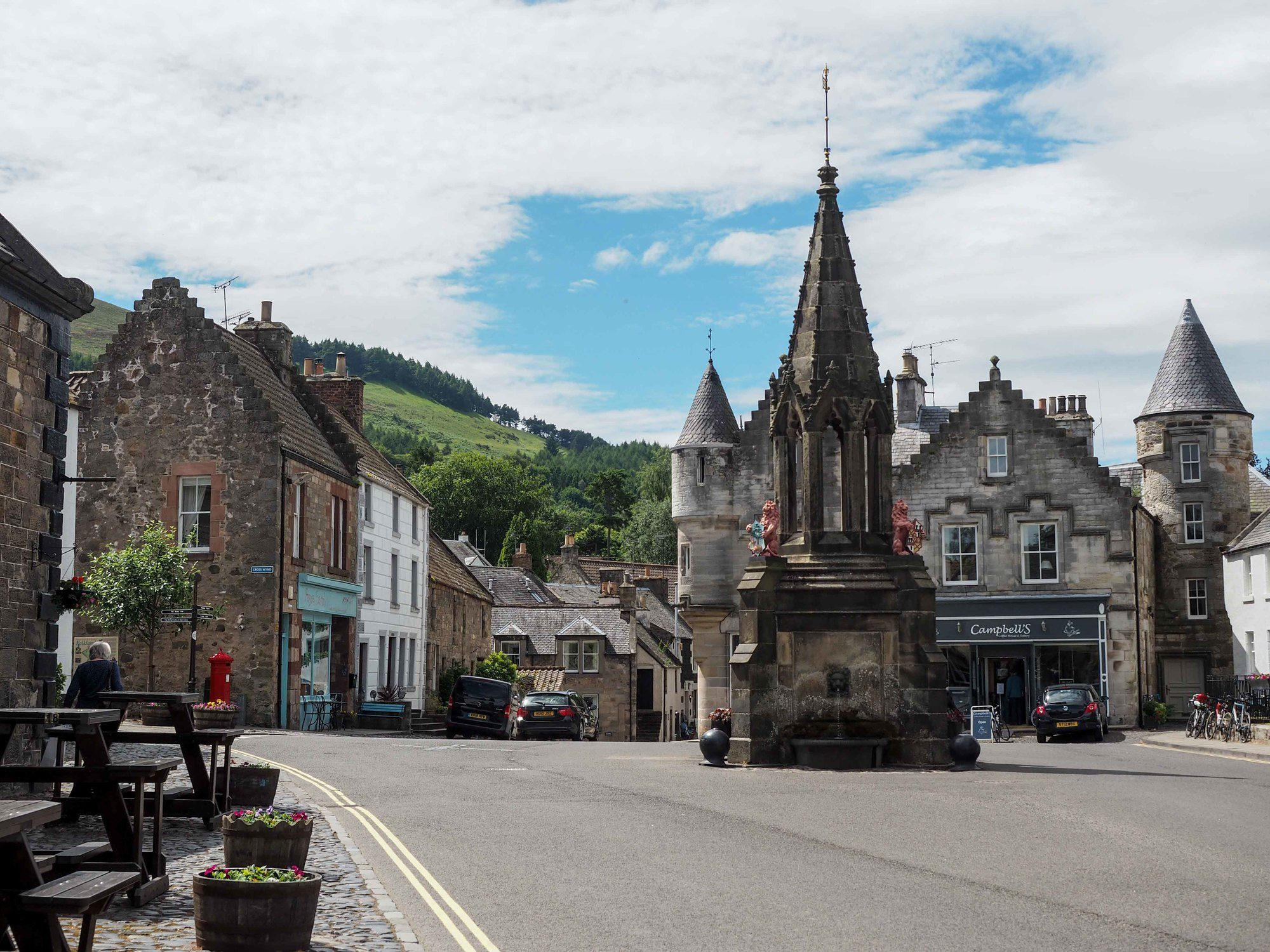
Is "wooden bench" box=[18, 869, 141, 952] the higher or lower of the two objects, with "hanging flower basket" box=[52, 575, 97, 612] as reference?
lower

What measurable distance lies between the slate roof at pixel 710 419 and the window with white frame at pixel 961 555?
7165 millimetres

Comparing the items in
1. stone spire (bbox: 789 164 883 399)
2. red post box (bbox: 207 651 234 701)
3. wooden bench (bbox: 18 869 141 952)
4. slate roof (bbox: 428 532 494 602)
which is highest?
stone spire (bbox: 789 164 883 399)

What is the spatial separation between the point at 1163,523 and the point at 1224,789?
29.0m

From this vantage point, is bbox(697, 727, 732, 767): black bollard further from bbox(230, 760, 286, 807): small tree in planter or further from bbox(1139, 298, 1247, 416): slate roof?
bbox(1139, 298, 1247, 416): slate roof

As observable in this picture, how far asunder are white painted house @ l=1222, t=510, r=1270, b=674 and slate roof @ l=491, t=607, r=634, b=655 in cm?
2457

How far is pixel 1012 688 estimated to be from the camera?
4309 centimetres

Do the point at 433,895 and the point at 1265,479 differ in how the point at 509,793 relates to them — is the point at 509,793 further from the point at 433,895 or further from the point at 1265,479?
the point at 1265,479

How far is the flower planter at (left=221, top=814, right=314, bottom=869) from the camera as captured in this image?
30.8ft

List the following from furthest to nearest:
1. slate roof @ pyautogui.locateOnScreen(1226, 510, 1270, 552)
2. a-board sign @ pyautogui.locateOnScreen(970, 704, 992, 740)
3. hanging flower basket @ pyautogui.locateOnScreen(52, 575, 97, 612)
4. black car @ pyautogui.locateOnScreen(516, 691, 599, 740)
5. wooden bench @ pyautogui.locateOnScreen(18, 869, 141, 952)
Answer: slate roof @ pyautogui.locateOnScreen(1226, 510, 1270, 552) → black car @ pyautogui.locateOnScreen(516, 691, 599, 740) → a-board sign @ pyautogui.locateOnScreen(970, 704, 992, 740) → hanging flower basket @ pyautogui.locateOnScreen(52, 575, 97, 612) → wooden bench @ pyautogui.locateOnScreen(18, 869, 141, 952)

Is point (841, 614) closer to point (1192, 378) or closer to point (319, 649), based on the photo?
point (319, 649)

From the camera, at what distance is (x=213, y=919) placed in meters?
7.75

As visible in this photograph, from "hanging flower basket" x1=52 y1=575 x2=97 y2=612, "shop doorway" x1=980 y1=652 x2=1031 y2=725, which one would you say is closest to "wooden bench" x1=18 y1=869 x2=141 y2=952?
"hanging flower basket" x1=52 y1=575 x2=97 y2=612

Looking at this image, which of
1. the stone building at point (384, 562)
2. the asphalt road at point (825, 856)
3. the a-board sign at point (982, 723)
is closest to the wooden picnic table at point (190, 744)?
the asphalt road at point (825, 856)

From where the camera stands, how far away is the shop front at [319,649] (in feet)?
121
